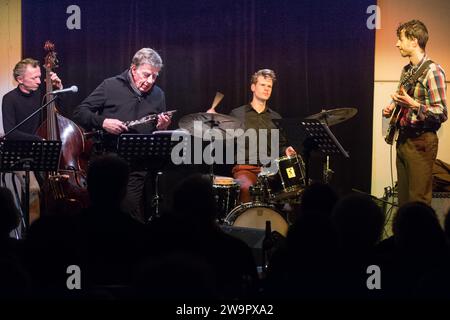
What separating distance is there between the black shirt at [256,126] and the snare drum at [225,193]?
0.64 metres

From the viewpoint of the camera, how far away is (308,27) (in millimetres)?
8375

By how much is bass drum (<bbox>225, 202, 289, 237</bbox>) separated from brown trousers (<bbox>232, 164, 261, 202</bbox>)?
1.59ft

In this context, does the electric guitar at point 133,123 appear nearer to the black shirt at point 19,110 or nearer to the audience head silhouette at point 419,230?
the black shirt at point 19,110

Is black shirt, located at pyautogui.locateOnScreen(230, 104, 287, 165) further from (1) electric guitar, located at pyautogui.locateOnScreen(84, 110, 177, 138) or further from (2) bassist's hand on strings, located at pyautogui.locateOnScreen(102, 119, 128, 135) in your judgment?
(2) bassist's hand on strings, located at pyautogui.locateOnScreen(102, 119, 128, 135)

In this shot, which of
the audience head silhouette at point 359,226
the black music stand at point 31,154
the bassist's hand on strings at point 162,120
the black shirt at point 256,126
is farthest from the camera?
the black shirt at point 256,126

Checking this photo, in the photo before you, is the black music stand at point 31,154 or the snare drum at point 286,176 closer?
the black music stand at point 31,154

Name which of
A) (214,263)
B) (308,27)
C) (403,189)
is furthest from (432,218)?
(308,27)

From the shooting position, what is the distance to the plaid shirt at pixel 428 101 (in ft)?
21.4

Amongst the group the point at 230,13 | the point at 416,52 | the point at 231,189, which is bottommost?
the point at 231,189

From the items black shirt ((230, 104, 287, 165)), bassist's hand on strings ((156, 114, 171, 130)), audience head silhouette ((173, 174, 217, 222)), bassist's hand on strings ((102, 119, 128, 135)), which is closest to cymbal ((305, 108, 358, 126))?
black shirt ((230, 104, 287, 165))

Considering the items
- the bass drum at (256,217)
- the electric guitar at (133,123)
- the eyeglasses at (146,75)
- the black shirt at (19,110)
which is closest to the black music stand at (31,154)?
the electric guitar at (133,123)
